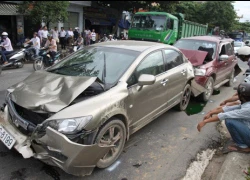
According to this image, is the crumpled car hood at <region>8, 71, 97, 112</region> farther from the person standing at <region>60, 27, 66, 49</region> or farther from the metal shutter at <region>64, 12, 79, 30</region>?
the metal shutter at <region>64, 12, 79, 30</region>

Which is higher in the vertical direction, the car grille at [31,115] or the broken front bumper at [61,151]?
the car grille at [31,115]

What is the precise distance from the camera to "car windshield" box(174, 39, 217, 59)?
6.85 metres

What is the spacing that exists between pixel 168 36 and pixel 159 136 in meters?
12.2

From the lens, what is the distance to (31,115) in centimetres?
290

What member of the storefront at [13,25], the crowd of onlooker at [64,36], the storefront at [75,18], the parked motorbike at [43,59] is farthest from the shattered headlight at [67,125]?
the storefront at [75,18]

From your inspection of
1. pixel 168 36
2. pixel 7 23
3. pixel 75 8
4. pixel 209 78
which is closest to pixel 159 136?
pixel 209 78

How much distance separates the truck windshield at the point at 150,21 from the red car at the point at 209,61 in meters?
7.87

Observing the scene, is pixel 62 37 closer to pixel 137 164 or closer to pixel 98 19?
pixel 98 19

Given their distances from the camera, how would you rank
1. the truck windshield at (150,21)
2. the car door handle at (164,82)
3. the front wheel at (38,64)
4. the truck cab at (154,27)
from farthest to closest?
the truck windshield at (150,21) → the truck cab at (154,27) → the front wheel at (38,64) → the car door handle at (164,82)

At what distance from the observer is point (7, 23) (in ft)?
50.7

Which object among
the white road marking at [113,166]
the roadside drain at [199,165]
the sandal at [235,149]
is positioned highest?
the sandal at [235,149]

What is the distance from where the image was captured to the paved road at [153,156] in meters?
2.98

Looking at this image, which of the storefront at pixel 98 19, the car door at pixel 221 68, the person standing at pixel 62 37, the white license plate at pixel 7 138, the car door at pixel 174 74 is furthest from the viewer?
the storefront at pixel 98 19

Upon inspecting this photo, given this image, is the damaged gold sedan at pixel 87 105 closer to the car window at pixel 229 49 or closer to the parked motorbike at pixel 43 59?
the car window at pixel 229 49
